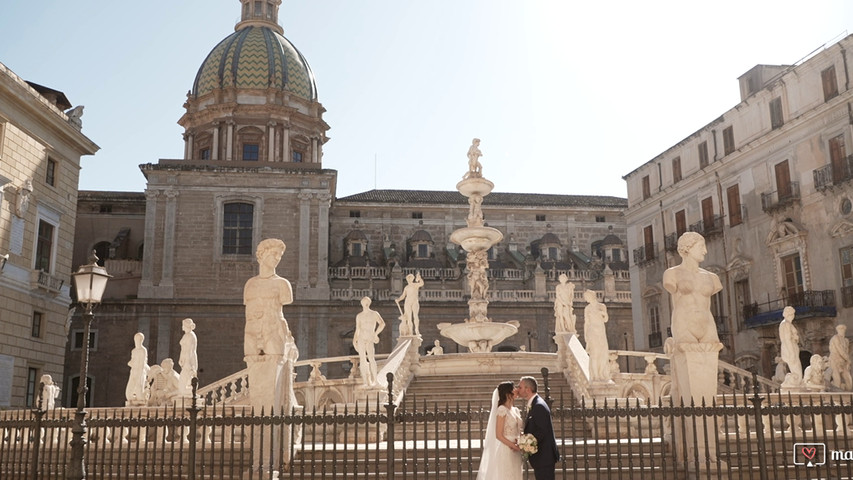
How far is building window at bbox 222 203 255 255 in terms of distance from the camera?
1447 inches

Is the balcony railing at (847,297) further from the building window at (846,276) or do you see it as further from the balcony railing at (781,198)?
the balcony railing at (781,198)

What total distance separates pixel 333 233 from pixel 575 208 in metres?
14.0

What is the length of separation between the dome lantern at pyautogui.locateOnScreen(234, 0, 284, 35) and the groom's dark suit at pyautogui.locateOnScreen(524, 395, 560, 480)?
143ft

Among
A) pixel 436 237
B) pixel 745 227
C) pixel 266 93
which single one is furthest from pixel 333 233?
pixel 745 227

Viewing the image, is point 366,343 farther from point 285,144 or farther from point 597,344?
point 285,144

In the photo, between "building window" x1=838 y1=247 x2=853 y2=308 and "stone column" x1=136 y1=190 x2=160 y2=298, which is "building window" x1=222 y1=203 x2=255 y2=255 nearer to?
"stone column" x1=136 y1=190 x2=160 y2=298

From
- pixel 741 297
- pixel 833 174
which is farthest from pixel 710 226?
pixel 833 174

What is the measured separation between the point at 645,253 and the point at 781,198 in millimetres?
7977

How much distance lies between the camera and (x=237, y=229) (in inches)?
Answer: 1457

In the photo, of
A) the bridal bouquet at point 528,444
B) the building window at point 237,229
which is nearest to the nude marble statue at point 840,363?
the bridal bouquet at point 528,444

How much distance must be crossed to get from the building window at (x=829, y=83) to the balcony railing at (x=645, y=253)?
32.6 feet

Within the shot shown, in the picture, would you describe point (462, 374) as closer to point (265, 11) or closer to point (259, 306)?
point (259, 306)

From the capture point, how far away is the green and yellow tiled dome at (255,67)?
43062 mm

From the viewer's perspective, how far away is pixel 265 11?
4778cm
